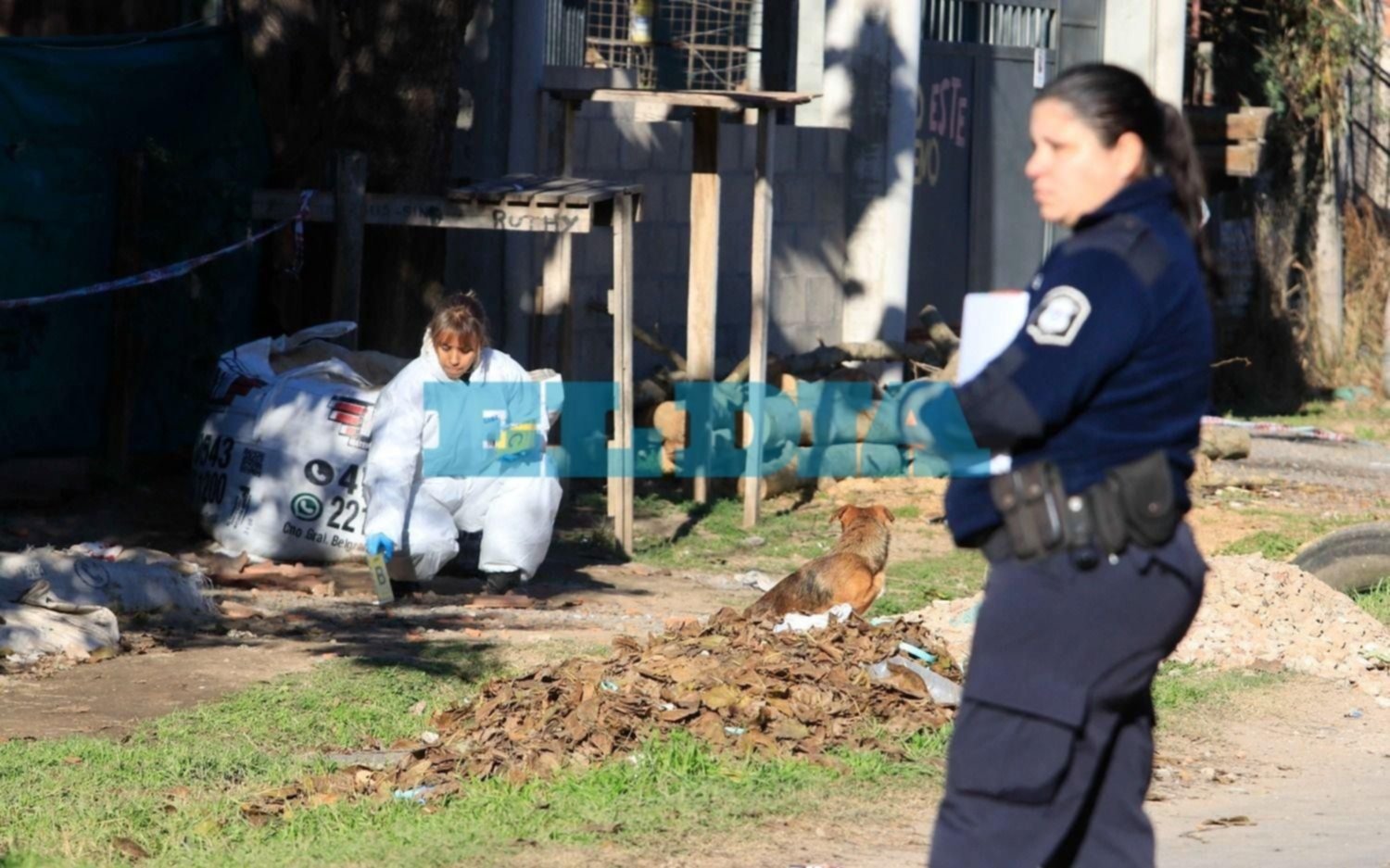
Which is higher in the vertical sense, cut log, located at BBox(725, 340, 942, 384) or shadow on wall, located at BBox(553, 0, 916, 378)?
shadow on wall, located at BBox(553, 0, 916, 378)

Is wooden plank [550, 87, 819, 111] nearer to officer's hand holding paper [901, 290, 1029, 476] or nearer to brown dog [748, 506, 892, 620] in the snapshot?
brown dog [748, 506, 892, 620]

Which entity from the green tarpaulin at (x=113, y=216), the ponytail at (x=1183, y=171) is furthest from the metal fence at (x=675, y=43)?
the ponytail at (x=1183, y=171)

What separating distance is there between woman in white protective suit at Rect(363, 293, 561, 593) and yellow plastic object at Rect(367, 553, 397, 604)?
54mm

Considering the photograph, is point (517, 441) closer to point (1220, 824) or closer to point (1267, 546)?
point (1220, 824)

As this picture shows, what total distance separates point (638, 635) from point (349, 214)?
9.10 feet

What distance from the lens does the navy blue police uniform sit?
3.20m

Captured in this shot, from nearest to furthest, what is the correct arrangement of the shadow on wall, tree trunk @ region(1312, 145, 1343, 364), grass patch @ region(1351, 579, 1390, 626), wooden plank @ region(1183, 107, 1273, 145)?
1. grass patch @ region(1351, 579, 1390, 626)
2. the shadow on wall
3. wooden plank @ region(1183, 107, 1273, 145)
4. tree trunk @ region(1312, 145, 1343, 364)

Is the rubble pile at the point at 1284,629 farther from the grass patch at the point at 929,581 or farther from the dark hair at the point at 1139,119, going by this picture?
the dark hair at the point at 1139,119

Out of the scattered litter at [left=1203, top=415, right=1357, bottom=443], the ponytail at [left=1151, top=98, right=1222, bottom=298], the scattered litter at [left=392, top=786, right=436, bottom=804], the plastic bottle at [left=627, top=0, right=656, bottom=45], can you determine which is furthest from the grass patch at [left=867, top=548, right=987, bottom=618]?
the scattered litter at [left=1203, top=415, right=1357, bottom=443]

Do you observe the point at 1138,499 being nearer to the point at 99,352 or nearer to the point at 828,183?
the point at 99,352

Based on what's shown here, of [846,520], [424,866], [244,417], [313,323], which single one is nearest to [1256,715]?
[846,520]

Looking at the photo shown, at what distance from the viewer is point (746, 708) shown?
5953 mm

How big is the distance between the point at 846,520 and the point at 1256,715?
209cm

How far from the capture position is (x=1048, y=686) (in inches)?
127
